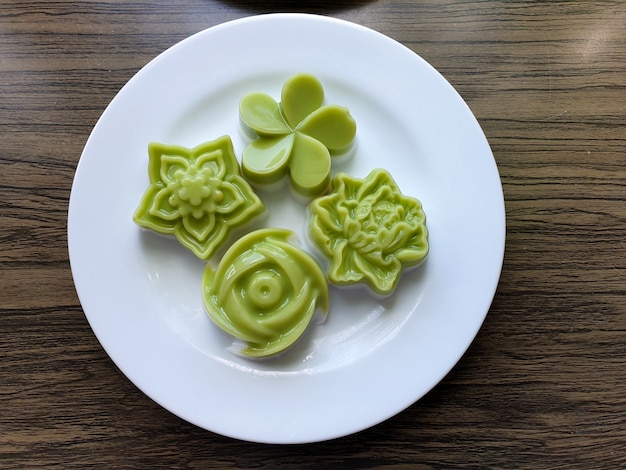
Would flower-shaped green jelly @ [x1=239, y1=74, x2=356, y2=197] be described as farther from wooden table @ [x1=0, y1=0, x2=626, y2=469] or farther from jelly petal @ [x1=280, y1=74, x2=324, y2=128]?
wooden table @ [x1=0, y1=0, x2=626, y2=469]

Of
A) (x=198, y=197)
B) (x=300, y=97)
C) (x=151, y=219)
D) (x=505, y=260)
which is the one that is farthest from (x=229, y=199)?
(x=505, y=260)

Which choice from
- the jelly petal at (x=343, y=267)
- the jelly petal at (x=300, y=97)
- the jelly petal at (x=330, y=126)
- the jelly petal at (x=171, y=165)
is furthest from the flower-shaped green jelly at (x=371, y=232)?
the jelly petal at (x=171, y=165)

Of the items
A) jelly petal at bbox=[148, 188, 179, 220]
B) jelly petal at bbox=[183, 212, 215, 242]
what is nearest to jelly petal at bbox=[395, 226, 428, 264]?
jelly petal at bbox=[183, 212, 215, 242]

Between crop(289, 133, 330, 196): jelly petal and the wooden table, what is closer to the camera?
crop(289, 133, 330, 196): jelly petal

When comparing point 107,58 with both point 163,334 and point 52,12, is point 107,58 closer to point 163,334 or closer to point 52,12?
point 52,12

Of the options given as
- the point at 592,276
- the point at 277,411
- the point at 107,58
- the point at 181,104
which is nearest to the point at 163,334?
the point at 277,411

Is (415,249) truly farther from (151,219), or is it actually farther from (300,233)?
(151,219)
